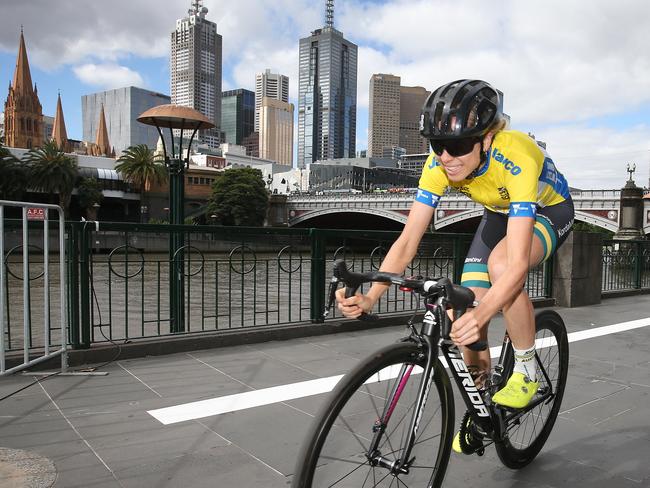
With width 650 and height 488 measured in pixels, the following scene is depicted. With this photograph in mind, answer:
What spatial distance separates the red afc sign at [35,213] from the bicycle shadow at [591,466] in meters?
3.60

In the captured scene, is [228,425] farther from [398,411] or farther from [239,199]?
[239,199]

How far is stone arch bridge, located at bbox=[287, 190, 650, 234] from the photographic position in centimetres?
4462

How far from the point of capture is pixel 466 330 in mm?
1744

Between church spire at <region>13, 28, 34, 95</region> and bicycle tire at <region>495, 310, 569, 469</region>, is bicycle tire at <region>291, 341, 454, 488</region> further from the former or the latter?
church spire at <region>13, 28, 34, 95</region>

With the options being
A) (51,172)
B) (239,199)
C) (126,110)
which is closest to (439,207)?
(239,199)

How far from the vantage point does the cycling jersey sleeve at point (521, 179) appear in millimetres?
2072

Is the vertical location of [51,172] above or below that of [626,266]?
above

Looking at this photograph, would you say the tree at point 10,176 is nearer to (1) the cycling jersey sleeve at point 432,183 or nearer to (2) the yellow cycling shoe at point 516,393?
(1) the cycling jersey sleeve at point 432,183

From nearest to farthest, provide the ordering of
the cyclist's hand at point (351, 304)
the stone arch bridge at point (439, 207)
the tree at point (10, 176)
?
the cyclist's hand at point (351, 304), the stone arch bridge at point (439, 207), the tree at point (10, 176)

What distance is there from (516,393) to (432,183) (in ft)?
3.15

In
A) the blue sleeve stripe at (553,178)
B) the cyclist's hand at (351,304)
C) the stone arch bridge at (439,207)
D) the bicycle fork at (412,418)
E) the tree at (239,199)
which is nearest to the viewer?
the bicycle fork at (412,418)

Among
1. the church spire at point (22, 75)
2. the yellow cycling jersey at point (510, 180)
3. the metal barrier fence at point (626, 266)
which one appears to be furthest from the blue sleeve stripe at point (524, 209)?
the church spire at point (22, 75)

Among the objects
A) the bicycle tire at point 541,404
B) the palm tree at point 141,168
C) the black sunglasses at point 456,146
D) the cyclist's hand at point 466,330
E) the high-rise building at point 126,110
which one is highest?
the high-rise building at point 126,110

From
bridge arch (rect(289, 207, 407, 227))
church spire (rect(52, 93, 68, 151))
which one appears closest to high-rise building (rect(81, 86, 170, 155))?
church spire (rect(52, 93, 68, 151))
